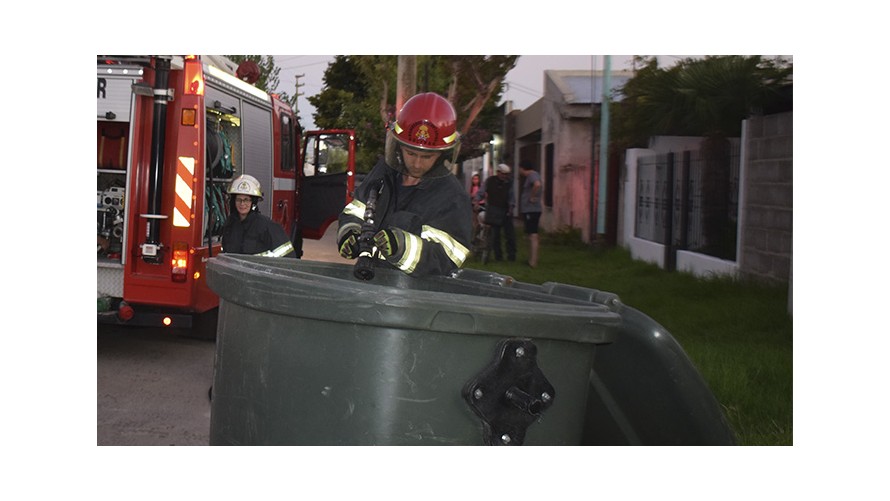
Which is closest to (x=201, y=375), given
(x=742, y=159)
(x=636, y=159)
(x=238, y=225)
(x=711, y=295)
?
(x=238, y=225)

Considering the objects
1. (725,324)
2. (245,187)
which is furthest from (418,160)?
(725,324)

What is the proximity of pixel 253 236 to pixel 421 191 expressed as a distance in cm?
291

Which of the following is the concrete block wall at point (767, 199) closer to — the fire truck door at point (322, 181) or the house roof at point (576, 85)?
the fire truck door at point (322, 181)

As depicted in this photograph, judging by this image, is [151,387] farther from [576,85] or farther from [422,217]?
[576,85]

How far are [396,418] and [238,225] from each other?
4.17m

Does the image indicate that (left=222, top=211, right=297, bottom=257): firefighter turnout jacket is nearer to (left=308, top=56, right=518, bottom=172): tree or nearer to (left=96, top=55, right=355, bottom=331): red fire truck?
(left=96, top=55, right=355, bottom=331): red fire truck

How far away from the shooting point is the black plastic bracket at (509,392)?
234 cm

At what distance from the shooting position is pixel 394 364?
2273mm

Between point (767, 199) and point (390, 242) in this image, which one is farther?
point (767, 199)

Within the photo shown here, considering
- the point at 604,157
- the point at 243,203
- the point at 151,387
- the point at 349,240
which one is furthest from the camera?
the point at 604,157

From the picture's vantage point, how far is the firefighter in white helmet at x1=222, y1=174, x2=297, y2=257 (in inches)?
241

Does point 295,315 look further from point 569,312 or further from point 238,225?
point 238,225

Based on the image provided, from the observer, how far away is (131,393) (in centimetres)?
578
